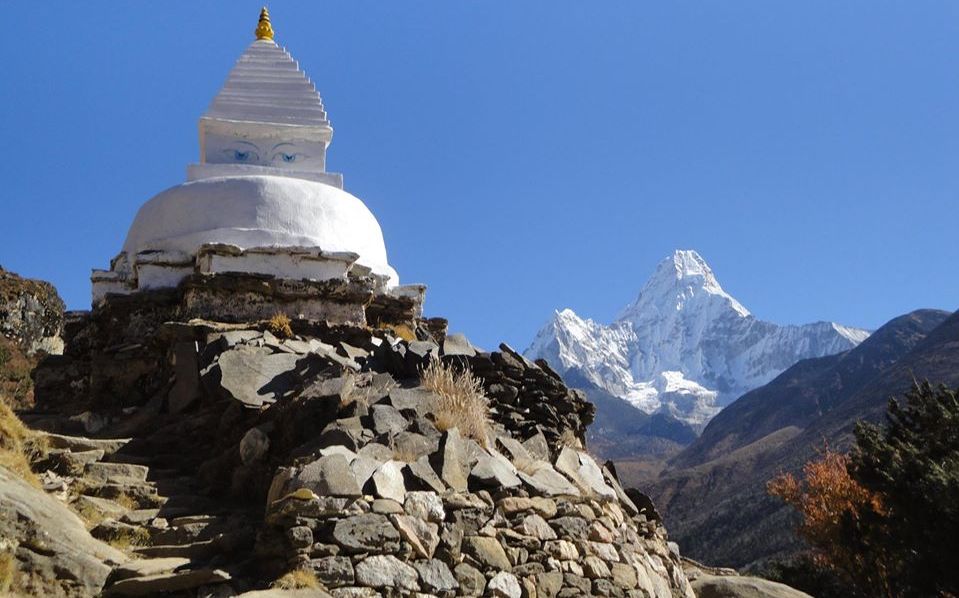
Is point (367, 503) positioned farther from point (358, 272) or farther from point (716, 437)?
point (716, 437)

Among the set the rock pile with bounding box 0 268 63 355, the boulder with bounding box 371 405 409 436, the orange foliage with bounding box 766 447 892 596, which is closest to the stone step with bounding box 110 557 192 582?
the boulder with bounding box 371 405 409 436

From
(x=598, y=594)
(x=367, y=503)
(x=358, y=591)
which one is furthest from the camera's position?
(x=598, y=594)

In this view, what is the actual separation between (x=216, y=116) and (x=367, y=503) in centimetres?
1210

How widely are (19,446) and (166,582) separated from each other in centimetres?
299

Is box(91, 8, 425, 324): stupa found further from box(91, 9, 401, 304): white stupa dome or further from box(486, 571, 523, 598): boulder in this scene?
box(486, 571, 523, 598): boulder

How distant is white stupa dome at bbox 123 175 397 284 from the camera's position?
1449 cm

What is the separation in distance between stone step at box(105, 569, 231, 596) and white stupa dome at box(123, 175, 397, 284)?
842 centimetres

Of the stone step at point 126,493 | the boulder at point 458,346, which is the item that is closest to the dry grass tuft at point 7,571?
the stone step at point 126,493

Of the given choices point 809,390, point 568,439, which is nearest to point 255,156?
point 568,439

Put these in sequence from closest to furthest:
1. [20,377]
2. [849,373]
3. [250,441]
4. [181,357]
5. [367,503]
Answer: [367,503] → [250,441] → [181,357] → [20,377] → [849,373]

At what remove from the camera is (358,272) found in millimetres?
14906

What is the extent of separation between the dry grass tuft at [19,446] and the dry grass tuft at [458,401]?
130 inches

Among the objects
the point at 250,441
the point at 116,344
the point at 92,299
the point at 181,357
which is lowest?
the point at 250,441

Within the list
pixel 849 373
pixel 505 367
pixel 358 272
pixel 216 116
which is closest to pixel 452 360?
pixel 505 367
